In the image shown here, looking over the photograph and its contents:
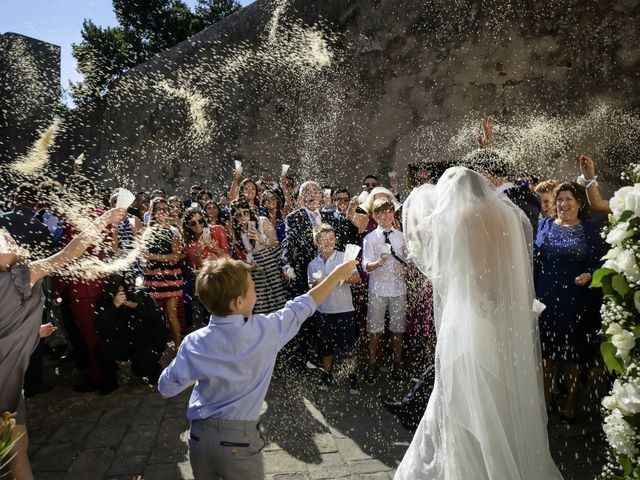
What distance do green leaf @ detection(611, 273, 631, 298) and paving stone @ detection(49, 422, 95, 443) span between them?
3862 mm

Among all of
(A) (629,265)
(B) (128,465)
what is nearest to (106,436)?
(B) (128,465)

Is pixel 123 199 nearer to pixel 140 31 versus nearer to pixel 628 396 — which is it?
pixel 628 396

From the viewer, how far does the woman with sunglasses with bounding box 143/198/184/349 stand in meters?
5.88

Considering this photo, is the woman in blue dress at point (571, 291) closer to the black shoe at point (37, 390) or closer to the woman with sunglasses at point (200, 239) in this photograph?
the woman with sunglasses at point (200, 239)

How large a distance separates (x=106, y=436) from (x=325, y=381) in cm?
198

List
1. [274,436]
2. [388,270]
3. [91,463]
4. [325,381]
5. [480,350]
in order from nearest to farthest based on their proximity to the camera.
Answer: [480,350] < [91,463] < [274,436] < [325,381] < [388,270]

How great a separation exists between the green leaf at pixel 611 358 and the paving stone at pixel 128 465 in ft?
9.82

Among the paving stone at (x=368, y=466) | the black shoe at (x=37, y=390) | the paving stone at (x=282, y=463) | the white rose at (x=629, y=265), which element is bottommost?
the paving stone at (x=368, y=466)

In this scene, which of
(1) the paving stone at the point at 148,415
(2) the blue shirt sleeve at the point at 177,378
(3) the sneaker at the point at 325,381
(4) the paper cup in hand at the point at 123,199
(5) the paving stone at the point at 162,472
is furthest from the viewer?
(3) the sneaker at the point at 325,381

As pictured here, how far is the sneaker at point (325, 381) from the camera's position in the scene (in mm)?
4707

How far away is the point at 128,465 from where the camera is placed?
343 centimetres

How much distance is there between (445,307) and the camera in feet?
8.68

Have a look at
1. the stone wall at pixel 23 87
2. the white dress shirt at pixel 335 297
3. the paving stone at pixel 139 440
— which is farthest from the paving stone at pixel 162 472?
the stone wall at pixel 23 87

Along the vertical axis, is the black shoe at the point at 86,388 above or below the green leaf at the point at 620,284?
below
